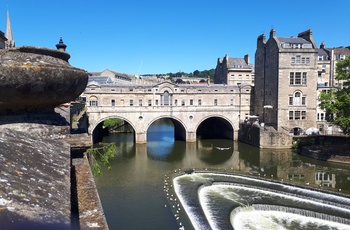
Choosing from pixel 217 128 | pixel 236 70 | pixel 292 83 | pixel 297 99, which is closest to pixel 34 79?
pixel 292 83

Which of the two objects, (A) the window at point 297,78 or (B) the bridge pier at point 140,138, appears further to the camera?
(B) the bridge pier at point 140,138

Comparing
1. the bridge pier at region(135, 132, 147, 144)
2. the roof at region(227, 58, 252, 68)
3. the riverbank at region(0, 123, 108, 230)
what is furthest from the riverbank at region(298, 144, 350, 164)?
the riverbank at region(0, 123, 108, 230)

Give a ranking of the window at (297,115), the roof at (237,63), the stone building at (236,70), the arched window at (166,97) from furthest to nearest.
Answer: the roof at (237,63), the stone building at (236,70), the arched window at (166,97), the window at (297,115)

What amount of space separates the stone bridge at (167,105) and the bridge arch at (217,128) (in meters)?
0.23

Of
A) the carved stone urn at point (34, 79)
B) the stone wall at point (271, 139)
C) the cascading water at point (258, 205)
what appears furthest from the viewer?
the stone wall at point (271, 139)

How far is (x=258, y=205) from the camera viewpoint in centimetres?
1898

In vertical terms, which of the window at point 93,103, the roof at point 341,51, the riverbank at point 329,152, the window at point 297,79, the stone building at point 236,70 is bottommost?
→ the riverbank at point 329,152

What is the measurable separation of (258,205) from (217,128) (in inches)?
1443

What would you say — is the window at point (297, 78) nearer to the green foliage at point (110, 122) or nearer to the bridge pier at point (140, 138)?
the bridge pier at point (140, 138)

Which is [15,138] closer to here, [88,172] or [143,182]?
[88,172]

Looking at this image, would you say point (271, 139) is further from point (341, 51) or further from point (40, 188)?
point (40, 188)

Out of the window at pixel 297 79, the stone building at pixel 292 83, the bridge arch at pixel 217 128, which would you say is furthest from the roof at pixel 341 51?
the bridge arch at pixel 217 128

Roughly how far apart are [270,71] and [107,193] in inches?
1255

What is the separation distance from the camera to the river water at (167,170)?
18.6 m
